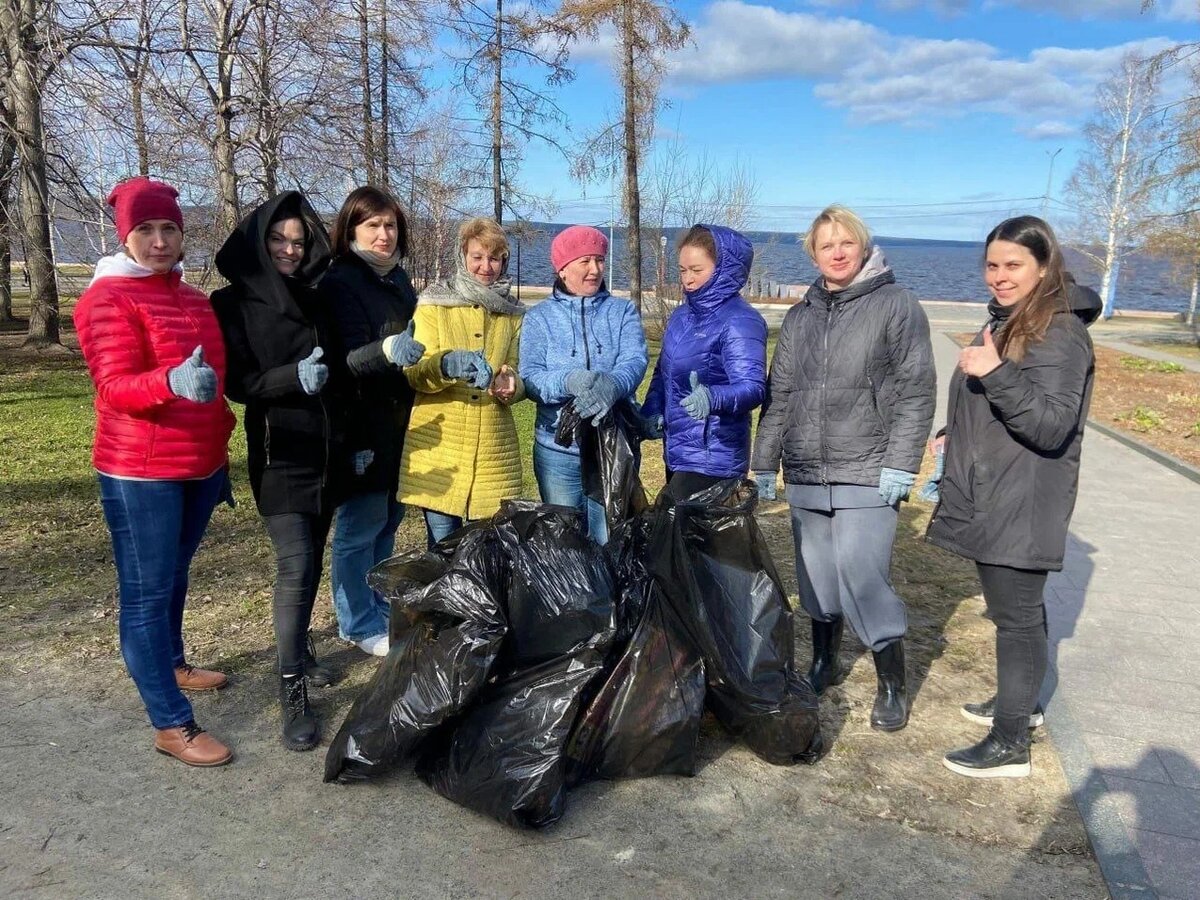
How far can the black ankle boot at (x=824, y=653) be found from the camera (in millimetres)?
3480

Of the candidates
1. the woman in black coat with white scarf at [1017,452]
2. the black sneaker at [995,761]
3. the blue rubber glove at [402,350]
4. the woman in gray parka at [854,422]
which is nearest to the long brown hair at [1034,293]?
the woman in black coat with white scarf at [1017,452]

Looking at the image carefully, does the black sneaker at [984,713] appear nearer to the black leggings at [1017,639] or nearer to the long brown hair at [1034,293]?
the black leggings at [1017,639]

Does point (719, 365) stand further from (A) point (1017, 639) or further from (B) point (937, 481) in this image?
(A) point (1017, 639)

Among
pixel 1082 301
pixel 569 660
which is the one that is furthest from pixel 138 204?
pixel 1082 301

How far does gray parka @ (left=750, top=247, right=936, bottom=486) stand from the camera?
297 cm

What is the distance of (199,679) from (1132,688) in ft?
12.3

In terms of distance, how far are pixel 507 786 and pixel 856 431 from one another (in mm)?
1623

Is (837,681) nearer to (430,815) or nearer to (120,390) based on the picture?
(430,815)

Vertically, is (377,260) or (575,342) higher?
(377,260)

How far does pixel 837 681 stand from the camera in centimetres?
357

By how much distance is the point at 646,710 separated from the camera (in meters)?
2.70

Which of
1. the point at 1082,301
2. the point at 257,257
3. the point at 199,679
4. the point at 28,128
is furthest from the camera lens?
the point at 28,128

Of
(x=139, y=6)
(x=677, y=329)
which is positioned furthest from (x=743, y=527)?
(x=139, y=6)

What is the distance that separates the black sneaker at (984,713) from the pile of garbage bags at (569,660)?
767 mm
